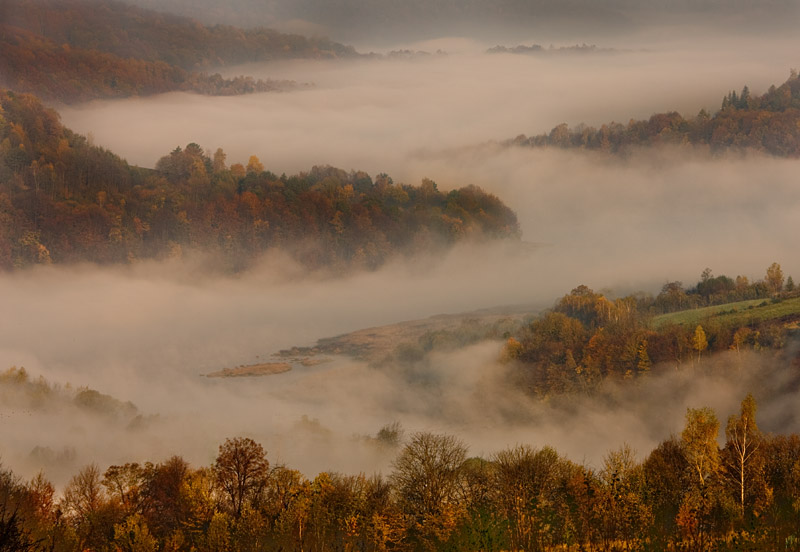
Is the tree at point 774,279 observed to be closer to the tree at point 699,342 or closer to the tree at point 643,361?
the tree at point 699,342

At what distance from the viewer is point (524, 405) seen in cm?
5809

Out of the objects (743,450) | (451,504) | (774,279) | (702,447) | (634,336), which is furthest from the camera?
(774,279)

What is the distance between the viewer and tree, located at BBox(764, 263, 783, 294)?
64250mm

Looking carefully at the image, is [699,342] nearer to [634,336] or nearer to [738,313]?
[634,336]

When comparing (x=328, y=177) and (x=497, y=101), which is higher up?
(x=497, y=101)

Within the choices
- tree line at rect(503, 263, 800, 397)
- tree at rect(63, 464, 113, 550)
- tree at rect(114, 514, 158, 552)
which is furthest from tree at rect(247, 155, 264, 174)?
tree at rect(114, 514, 158, 552)

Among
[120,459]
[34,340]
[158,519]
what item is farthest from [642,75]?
[158,519]

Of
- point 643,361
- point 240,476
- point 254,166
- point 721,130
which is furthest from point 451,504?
point 721,130

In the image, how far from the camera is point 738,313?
60.6 meters

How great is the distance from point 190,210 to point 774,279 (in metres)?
45.0

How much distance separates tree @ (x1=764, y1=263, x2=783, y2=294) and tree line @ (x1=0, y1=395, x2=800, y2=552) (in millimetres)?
26107

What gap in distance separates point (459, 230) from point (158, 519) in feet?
170

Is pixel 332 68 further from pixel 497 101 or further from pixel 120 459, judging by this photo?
pixel 120 459

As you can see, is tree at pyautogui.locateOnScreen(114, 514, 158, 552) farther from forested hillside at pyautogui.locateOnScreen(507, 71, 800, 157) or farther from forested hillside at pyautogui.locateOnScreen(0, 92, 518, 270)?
forested hillside at pyautogui.locateOnScreen(507, 71, 800, 157)
